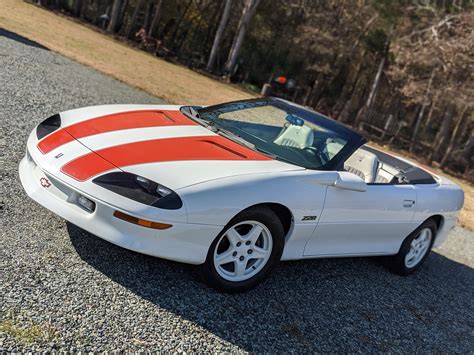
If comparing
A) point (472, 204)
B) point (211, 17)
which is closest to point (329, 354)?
point (472, 204)

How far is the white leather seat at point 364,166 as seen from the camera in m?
4.57

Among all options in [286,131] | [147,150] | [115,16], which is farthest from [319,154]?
[115,16]

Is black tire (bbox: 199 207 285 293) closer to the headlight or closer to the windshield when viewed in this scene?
the headlight

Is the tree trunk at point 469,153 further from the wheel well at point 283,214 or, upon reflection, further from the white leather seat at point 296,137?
the wheel well at point 283,214

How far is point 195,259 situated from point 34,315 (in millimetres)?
1002

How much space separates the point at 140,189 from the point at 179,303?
78 centimetres

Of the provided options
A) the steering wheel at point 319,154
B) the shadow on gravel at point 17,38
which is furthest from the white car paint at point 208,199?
the shadow on gravel at point 17,38

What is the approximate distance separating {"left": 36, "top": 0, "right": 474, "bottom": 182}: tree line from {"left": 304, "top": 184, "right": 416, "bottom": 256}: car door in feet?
55.3

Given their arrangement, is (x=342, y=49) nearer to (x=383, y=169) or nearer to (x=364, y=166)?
(x=383, y=169)

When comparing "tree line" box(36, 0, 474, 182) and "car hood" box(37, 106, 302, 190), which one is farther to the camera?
"tree line" box(36, 0, 474, 182)

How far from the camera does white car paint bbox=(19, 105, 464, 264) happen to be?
293 centimetres

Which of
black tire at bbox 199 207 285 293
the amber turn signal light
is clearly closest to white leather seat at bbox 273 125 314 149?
black tire at bbox 199 207 285 293

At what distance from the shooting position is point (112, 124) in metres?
3.77

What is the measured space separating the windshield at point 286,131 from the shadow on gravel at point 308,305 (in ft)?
3.35
